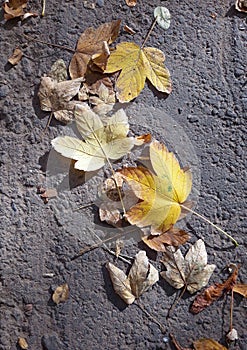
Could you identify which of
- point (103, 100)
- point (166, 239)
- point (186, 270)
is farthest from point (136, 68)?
point (186, 270)

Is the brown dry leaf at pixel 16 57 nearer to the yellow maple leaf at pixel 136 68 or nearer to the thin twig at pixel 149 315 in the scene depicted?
the yellow maple leaf at pixel 136 68

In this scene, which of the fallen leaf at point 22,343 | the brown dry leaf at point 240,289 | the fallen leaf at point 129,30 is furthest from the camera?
the fallen leaf at point 129,30

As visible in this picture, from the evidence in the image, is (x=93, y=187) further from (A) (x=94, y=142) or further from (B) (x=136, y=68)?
(B) (x=136, y=68)

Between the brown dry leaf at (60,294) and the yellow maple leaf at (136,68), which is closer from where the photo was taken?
the brown dry leaf at (60,294)

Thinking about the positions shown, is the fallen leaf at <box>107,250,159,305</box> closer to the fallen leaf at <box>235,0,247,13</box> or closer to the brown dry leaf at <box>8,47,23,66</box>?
the brown dry leaf at <box>8,47,23,66</box>

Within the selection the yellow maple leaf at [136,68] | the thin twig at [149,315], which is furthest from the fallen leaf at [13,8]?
the thin twig at [149,315]
